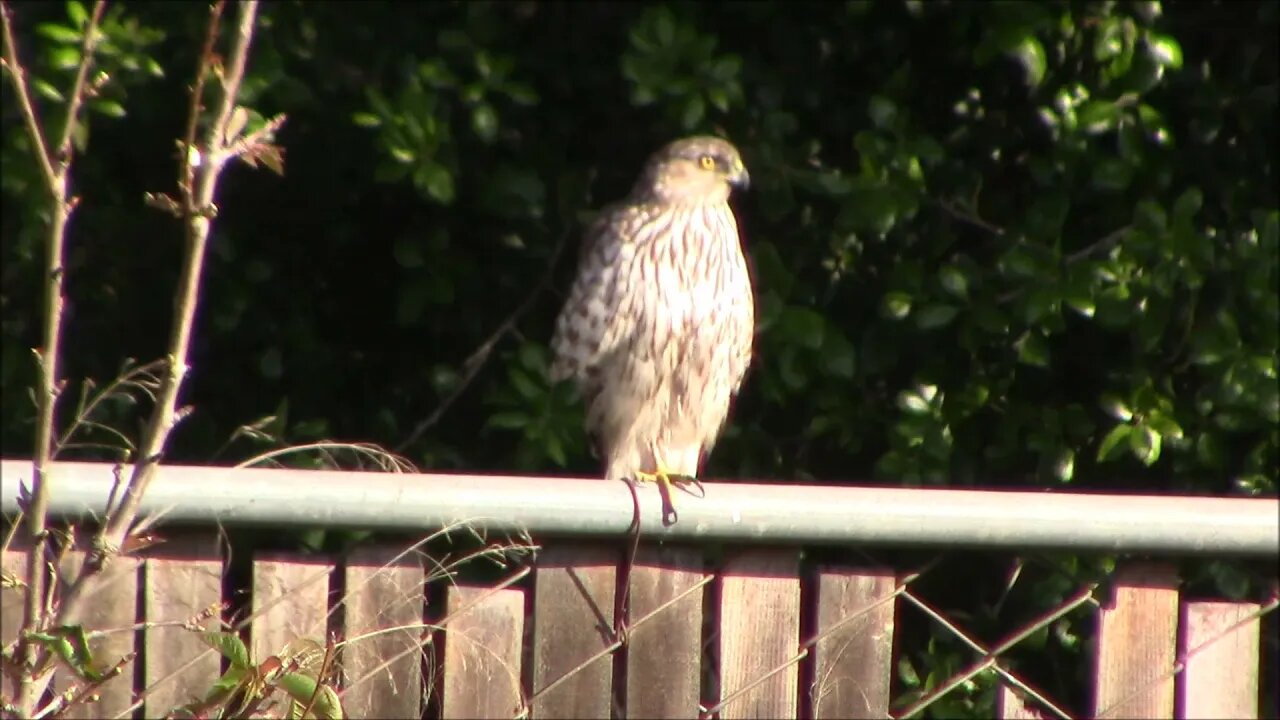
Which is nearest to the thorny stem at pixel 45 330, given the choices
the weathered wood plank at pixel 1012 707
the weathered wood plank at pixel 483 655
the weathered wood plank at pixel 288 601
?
the weathered wood plank at pixel 288 601

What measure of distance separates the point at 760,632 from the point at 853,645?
0.11 metres

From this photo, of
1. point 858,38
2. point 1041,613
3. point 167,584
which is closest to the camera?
point 167,584

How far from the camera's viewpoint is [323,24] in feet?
12.2

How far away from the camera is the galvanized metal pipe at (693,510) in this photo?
1550mm

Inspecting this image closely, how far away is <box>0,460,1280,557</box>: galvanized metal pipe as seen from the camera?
155cm

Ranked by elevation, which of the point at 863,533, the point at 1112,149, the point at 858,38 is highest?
the point at 858,38

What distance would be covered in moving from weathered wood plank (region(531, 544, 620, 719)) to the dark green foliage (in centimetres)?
147

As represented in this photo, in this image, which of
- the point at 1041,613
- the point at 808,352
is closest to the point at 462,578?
the point at 808,352

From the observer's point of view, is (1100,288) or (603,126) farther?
(603,126)

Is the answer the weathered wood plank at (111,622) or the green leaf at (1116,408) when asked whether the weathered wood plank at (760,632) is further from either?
the green leaf at (1116,408)

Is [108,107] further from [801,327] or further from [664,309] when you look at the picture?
[801,327]

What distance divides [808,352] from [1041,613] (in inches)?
30.2

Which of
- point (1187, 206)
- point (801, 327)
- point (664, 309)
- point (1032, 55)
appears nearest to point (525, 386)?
point (664, 309)

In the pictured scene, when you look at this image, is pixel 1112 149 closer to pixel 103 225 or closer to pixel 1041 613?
pixel 1041 613
